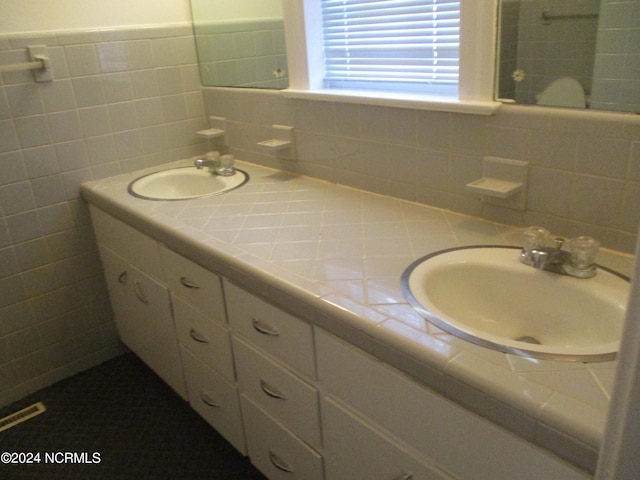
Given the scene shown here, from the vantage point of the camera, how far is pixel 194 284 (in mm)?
1529

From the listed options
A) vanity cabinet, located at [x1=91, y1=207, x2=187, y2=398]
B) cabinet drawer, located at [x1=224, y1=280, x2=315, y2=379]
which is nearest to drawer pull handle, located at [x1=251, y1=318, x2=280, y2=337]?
cabinet drawer, located at [x1=224, y1=280, x2=315, y2=379]

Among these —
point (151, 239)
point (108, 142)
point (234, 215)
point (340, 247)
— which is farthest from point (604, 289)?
point (108, 142)

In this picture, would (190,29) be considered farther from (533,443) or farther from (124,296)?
(533,443)

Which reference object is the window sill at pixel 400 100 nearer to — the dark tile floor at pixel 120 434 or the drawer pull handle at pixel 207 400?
the drawer pull handle at pixel 207 400

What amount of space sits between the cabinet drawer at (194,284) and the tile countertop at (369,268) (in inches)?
1.9

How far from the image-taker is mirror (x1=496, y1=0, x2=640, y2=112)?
1146 mm

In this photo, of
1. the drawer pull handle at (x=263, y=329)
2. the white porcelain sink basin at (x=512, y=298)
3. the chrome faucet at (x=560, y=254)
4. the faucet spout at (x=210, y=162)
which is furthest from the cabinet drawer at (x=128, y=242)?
the chrome faucet at (x=560, y=254)

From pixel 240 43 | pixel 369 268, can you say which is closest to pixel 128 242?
pixel 240 43

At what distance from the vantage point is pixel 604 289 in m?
1.03

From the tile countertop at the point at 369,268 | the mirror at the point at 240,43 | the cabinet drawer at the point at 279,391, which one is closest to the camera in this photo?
the tile countertop at the point at 369,268

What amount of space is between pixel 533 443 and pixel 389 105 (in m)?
1.01

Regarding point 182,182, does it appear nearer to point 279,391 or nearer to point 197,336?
point 197,336

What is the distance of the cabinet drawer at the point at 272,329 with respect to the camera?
1185mm

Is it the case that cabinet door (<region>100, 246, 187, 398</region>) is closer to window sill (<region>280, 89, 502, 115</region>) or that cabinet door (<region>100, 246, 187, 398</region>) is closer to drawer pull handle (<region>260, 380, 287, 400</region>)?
drawer pull handle (<region>260, 380, 287, 400</region>)
